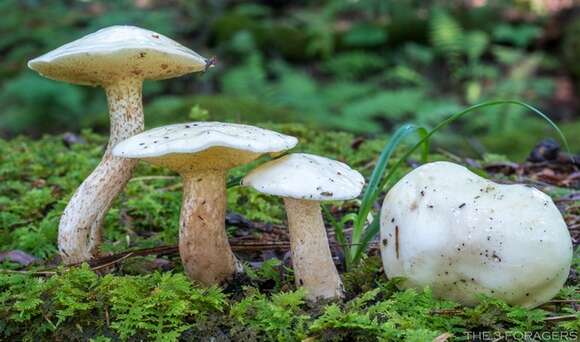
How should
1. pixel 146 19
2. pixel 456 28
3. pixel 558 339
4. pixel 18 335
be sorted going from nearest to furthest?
pixel 558 339 → pixel 18 335 → pixel 146 19 → pixel 456 28

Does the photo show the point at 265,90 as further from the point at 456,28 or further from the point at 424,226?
the point at 424,226

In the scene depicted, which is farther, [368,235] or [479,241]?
[368,235]

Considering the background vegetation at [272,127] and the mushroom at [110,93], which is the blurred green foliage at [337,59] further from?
the mushroom at [110,93]

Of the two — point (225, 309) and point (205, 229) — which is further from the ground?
point (205, 229)

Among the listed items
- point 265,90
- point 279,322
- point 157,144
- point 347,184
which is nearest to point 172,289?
point 279,322

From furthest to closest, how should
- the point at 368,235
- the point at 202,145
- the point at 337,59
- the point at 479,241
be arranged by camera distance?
the point at 337,59 → the point at 368,235 → the point at 479,241 → the point at 202,145

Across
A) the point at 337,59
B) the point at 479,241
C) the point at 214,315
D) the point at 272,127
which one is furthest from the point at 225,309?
the point at 337,59

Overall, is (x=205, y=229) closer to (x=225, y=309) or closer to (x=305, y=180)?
(x=225, y=309)
